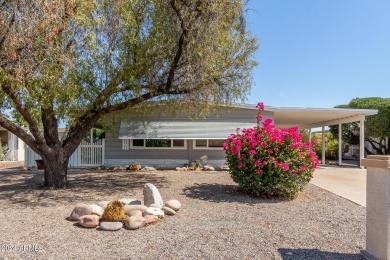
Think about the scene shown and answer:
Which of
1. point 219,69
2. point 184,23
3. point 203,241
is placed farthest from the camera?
point 219,69

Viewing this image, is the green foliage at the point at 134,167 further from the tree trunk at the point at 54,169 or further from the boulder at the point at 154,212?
the boulder at the point at 154,212

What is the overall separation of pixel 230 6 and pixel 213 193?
4959 mm

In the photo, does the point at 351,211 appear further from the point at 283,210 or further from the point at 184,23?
the point at 184,23

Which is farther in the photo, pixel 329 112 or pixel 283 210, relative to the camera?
pixel 329 112

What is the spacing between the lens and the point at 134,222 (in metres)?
4.66

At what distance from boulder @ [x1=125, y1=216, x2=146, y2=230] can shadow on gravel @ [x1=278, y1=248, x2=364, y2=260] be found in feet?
7.54

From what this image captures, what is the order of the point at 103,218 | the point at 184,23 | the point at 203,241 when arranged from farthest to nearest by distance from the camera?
the point at 184,23 < the point at 103,218 < the point at 203,241

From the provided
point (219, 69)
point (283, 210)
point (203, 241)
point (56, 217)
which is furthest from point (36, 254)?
point (219, 69)

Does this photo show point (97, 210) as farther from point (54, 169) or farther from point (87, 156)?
point (87, 156)

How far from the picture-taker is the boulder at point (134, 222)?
15.2 feet

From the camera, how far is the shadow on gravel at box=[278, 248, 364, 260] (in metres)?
3.59

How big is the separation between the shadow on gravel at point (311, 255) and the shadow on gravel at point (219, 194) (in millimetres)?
2684

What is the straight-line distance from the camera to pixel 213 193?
7477 millimetres

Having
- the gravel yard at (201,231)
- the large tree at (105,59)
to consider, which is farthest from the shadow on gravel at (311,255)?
the large tree at (105,59)
